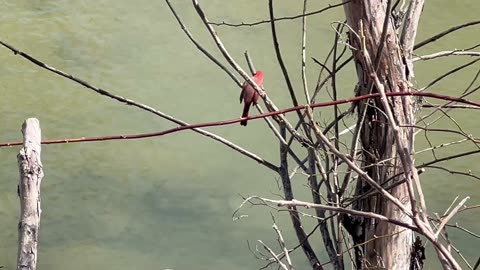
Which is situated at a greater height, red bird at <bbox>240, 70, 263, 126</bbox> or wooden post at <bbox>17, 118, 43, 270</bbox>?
red bird at <bbox>240, 70, 263, 126</bbox>

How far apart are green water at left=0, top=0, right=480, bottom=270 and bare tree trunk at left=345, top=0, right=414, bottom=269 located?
130cm

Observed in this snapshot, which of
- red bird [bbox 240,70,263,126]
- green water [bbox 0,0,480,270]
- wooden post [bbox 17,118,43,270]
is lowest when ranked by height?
wooden post [bbox 17,118,43,270]

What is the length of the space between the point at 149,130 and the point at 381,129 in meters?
2.10

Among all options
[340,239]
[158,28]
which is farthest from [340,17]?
[340,239]

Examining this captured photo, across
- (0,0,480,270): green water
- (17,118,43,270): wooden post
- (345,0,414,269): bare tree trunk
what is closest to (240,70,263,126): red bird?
(345,0,414,269): bare tree trunk

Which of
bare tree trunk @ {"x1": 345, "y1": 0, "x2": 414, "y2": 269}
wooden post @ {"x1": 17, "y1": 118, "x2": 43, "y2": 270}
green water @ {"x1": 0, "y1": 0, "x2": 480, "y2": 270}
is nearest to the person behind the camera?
wooden post @ {"x1": 17, "y1": 118, "x2": 43, "y2": 270}

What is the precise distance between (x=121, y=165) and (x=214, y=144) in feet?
1.42

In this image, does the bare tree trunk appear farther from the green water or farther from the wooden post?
the green water

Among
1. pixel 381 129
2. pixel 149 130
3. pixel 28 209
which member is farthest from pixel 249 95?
pixel 149 130

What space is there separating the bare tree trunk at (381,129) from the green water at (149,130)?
1298 millimetres

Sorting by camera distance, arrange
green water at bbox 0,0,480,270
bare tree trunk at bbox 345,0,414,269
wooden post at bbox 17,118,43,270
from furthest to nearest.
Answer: green water at bbox 0,0,480,270, bare tree trunk at bbox 345,0,414,269, wooden post at bbox 17,118,43,270

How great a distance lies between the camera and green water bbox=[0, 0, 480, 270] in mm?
3168

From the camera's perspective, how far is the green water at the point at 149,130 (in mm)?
3168

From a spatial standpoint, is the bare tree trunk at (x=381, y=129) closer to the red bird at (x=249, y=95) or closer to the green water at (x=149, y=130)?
the red bird at (x=249, y=95)
